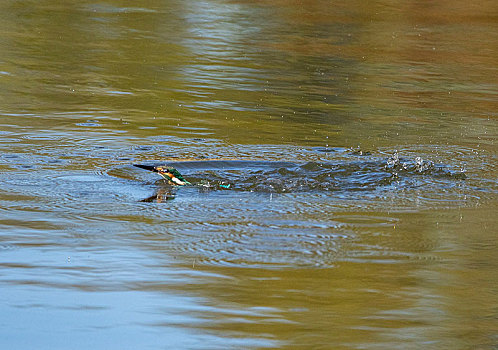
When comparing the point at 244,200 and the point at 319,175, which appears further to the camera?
the point at 319,175

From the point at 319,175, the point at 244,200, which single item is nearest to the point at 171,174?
the point at 244,200

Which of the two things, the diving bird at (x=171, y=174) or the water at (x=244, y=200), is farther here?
the diving bird at (x=171, y=174)

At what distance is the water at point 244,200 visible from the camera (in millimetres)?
3188

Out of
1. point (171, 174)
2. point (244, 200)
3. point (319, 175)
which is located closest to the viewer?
point (244, 200)

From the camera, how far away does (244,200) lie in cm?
486

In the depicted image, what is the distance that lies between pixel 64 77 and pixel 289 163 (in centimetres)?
380

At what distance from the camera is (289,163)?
19.1ft

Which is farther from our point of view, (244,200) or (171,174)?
(171,174)

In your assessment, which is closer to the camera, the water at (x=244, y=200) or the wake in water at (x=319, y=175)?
the water at (x=244, y=200)

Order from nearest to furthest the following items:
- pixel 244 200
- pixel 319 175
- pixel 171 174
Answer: pixel 244 200 < pixel 171 174 < pixel 319 175

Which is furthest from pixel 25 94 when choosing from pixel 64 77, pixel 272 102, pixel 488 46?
pixel 488 46

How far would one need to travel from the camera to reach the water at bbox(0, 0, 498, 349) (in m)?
3.19

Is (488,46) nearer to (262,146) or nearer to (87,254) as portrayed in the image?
(262,146)

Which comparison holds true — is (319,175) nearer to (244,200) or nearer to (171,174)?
(244,200)
